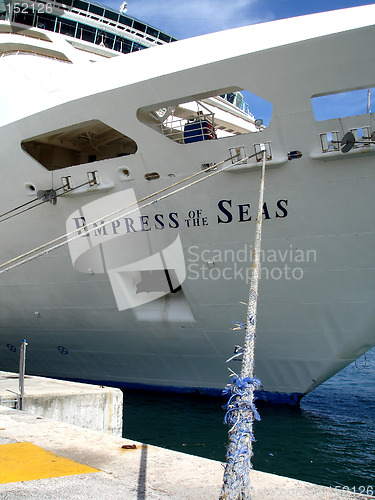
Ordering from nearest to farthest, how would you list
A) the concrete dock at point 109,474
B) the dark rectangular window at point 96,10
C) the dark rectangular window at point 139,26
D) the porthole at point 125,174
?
the concrete dock at point 109,474
the porthole at point 125,174
the dark rectangular window at point 96,10
the dark rectangular window at point 139,26

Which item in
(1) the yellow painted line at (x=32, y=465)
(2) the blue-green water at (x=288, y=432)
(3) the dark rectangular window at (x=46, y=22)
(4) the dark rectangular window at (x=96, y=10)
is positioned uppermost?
(4) the dark rectangular window at (x=96, y=10)

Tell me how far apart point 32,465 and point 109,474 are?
57 cm

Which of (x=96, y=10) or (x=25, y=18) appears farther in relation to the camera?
(x=96, y=10)

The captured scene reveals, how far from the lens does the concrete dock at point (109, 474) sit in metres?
2.90

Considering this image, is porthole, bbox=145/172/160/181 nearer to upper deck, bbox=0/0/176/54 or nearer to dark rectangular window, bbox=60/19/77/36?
upper deck, bbox=0/0/176/54

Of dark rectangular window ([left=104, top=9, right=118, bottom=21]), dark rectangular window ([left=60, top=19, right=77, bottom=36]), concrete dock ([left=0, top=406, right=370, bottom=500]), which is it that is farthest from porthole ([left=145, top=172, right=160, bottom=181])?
dark rectangular window ([left=104, top=9, right=118, bottom=21])

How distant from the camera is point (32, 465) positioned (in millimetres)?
3396

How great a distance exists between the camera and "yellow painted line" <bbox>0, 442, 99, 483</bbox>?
10.5ft

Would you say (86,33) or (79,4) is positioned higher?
(79,4)

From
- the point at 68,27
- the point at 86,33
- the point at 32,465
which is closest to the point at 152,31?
the point at 86,33

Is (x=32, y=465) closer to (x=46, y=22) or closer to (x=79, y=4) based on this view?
(x=46, y=22)

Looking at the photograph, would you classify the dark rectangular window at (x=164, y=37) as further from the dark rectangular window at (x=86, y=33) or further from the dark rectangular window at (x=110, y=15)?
the dark rectangular window at (x=86, y=33)

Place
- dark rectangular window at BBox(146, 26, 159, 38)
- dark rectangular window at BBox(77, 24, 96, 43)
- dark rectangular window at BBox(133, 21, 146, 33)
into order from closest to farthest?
dark rectangular window at BBox(77, 24, 96, 43)
dark rectangular window at BBox(133, 21, 146, 33)
dark rectangular window at BBox(146, 26, 159, 38)

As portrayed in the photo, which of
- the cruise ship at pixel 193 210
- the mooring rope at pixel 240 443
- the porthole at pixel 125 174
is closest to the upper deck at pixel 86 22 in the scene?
the cruise ship at pixel 193 210
